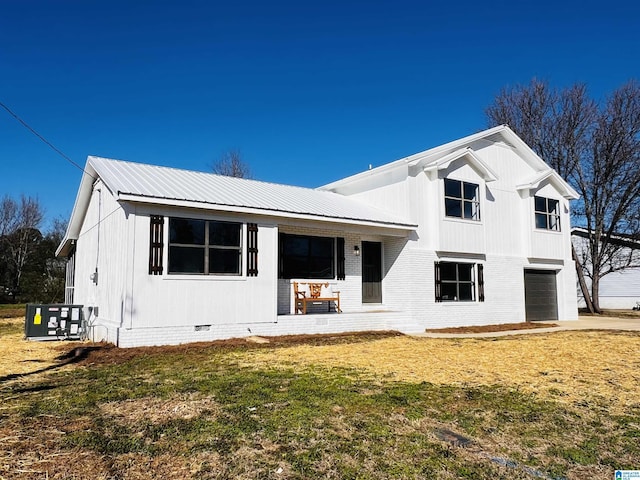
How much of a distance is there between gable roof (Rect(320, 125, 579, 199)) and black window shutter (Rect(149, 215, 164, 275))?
8284 mm

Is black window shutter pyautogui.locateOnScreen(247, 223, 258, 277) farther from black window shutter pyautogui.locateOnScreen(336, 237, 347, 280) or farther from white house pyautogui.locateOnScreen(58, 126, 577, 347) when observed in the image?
black window shutter pyautogui.locateOnScreen(336, 237, 347, 280)

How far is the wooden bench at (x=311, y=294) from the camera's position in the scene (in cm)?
1380

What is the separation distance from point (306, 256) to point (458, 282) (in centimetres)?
558

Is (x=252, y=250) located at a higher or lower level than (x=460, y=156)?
lower

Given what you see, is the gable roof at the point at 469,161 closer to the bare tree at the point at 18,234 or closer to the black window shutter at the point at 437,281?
the black window shutter at the point at 437,281

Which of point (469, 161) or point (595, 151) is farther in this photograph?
point (595, 151)

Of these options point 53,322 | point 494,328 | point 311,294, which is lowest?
point 494,328

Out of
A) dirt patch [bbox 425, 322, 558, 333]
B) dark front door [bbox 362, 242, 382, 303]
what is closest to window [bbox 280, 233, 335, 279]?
dark front door [bbox 362, 242, 382, 303]

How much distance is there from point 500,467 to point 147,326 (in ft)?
26.8

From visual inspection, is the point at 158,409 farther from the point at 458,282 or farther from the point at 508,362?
the point at 458,282

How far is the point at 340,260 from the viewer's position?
49.1 feet

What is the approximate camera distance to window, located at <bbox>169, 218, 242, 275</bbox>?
10.7 m

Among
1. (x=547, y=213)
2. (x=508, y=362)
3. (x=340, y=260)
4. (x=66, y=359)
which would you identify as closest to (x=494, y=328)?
(x=340, y=260)

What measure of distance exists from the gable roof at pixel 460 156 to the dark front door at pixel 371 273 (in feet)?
9.26
